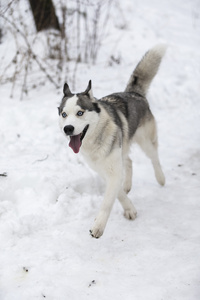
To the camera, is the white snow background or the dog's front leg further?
the dog's front leg

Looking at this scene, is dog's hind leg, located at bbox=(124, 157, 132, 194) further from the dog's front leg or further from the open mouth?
the open mouth

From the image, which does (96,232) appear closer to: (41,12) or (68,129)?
(68,129)

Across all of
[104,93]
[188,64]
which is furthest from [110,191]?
[188,64]

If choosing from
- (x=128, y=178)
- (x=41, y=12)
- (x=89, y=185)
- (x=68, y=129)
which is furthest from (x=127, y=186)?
(x=41, y=12)

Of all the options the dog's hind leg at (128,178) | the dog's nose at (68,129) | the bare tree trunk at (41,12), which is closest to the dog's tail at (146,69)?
the dog's hind leg at (128,178)

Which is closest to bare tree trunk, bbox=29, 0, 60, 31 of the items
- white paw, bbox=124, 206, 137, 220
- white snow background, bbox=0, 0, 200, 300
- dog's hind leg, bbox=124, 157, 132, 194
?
white snow background, bbox=0, 0, 200, 300

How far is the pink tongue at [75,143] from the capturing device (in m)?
2.79

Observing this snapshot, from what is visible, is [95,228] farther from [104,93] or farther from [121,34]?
[121,34]

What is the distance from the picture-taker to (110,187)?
117 inches

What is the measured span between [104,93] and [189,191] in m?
2.79

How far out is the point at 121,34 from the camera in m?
8.56

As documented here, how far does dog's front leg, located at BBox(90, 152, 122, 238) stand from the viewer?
2.81 metres

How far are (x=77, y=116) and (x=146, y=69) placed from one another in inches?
58.1

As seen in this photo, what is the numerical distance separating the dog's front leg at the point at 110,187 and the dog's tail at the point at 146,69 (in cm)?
133
